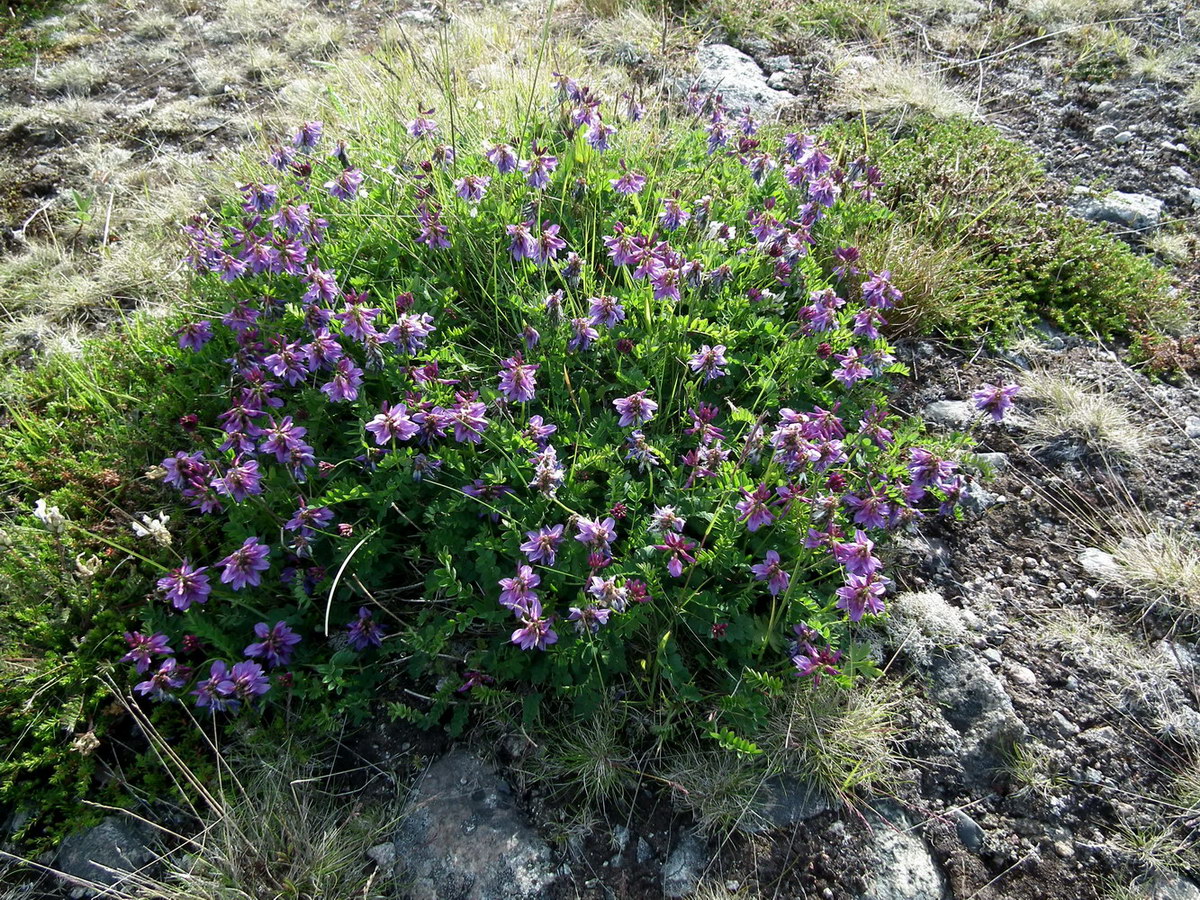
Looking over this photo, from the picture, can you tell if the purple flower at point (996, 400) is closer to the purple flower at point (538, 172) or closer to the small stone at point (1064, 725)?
the small stone at point (1064, 725)

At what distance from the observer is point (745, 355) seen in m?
3.30

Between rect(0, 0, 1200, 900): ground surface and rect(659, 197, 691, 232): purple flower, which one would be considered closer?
rect(0, 0, 1200, 900): ground surface

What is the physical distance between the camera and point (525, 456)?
288 cm

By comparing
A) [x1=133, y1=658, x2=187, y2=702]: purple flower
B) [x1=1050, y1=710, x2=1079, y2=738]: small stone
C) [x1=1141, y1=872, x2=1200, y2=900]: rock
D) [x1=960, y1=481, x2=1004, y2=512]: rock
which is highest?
[x1=133, y1=658, x2=187, y2=702]: purple flower

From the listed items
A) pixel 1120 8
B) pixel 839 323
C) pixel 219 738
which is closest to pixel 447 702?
pixel 219 738

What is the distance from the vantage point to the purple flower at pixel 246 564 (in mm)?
2521

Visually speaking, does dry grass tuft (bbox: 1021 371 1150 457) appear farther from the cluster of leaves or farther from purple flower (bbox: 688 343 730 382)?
purple flower (bbox: 688 343 730 382)

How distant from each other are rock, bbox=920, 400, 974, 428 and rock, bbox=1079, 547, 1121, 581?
783 millimetres

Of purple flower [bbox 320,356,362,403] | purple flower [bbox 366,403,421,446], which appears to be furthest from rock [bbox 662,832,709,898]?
purple flower [bbox 320,356,362,403]

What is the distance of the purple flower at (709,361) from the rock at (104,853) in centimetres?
264

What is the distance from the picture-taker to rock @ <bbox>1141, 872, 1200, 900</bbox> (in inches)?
90.0

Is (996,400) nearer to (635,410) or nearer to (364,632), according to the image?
(635,410)

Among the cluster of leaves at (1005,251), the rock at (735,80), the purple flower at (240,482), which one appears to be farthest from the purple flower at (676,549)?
the rock at (735,80)

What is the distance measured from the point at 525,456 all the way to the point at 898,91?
4.74m
